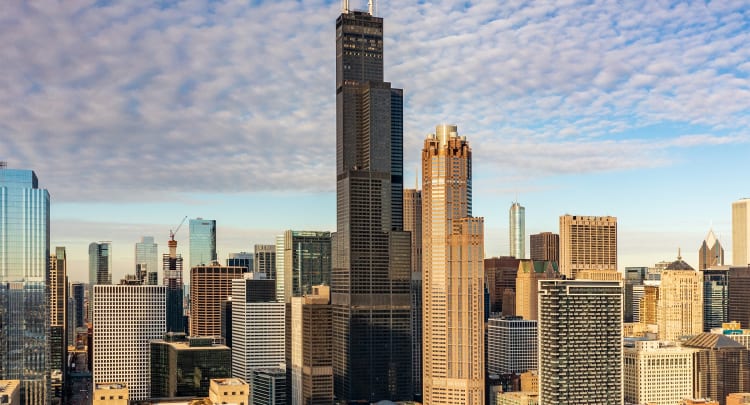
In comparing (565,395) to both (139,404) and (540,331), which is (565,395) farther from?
(139,404)

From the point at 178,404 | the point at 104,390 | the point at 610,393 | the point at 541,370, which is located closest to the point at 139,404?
the point at 178,404

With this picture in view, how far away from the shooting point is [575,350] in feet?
639

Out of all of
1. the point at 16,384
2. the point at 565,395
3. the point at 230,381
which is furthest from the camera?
the point at 565,395

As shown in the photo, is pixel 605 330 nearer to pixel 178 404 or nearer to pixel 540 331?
pixel 540 331

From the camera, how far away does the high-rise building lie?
19412cm

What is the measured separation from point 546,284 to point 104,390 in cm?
9505

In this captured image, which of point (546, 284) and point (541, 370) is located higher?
point (546, 284)

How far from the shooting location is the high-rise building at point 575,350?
19412 centimetres

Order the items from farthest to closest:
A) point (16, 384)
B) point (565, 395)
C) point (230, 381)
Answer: point (565, 395) < point (16, 384) < point (230, 381)

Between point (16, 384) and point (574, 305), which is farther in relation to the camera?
point (574, 305)

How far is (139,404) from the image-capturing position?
7554 inches

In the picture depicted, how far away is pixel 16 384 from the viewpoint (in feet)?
596

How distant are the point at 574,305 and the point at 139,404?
95679 millimetres

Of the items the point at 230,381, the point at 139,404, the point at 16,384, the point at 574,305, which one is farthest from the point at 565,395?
the point at 16,384
